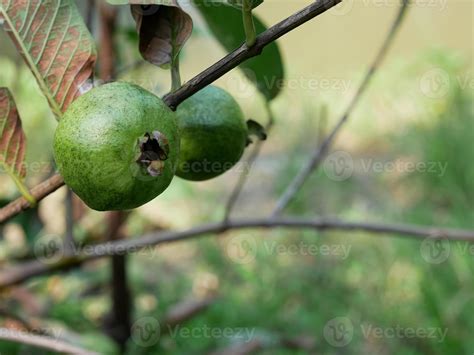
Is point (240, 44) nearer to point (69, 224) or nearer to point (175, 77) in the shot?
point (175, 77)

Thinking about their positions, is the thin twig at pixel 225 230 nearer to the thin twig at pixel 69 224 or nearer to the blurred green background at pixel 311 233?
the thin twig at pixel 69 224

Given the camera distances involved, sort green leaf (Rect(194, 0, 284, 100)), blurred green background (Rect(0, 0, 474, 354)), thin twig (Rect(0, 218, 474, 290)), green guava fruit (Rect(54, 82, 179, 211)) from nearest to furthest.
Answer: green guava fruit (Rect(54, 82, 179, 211)), green leaf (Rect(194, 0, 284, 100)), thin twig (Rect(0, 218, 474, 290)), blurred green background (Rect(0, 0, 474, 354))

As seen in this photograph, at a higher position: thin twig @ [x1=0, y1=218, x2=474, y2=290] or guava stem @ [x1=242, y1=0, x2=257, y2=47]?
guava stem @ [x1=242, y1=0, x2=257, y2=47]

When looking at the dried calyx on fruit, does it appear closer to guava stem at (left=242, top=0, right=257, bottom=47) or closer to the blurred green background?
guava stem at (left=242, top=0, right=257, bottom=47)

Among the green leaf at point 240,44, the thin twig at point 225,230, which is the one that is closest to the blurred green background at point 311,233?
the thin twig at point 225,230

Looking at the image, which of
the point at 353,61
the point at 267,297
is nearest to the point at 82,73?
the point at 267,297

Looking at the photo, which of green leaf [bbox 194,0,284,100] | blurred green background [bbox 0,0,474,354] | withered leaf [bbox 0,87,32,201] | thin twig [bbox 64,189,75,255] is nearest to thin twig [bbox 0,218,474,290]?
thin twig [bbox 64,189,75,255]

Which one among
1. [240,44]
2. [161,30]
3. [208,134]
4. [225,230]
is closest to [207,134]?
[208,134]
